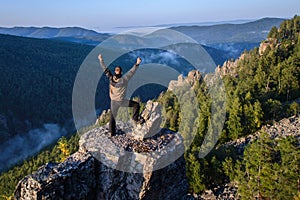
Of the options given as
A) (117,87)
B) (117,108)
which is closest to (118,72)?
(117,87)

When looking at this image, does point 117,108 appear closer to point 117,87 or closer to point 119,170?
point 117,87

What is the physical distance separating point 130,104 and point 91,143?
2594mm

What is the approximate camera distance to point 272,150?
2992 cm

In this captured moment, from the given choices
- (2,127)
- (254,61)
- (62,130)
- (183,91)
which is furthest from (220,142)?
(2,127)

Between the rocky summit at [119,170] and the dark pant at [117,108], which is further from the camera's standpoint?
the dark pant at [117,108]

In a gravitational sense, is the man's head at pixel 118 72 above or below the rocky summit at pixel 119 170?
above

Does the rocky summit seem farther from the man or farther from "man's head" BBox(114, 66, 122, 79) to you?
"man's head" BBox(114, 66, 122, 79)

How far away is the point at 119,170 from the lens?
13.3 meters

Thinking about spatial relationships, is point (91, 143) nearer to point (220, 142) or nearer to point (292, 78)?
point (220, 142)

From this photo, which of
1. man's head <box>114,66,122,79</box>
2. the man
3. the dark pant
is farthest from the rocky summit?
man's head <box>114,66,122,79</box>

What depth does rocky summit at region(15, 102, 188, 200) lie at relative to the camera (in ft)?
38.3

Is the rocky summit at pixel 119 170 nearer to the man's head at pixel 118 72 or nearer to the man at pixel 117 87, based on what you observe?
the man at pixel 117 87

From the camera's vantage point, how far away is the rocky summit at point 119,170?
38.3 feet

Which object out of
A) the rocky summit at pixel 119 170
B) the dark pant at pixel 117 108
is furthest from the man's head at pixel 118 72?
the rocky summit at pixel 119 170
